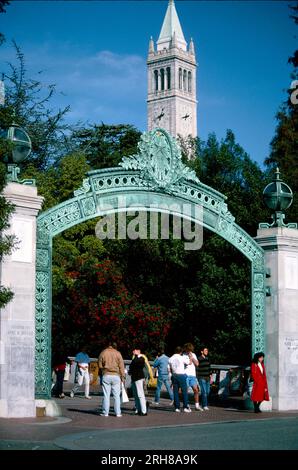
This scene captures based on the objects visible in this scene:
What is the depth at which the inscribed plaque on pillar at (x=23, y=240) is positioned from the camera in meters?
16.9

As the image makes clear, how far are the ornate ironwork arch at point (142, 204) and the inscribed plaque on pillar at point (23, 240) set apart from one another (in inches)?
23.9

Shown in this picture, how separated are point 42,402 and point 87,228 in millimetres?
24074

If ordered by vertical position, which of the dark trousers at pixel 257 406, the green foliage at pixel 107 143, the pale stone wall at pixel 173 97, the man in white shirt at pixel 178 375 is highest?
the pale stone wall at pixel 173 97

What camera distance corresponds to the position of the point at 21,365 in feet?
54.7

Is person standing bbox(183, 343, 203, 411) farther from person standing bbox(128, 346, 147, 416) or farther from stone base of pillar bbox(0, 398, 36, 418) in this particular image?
stone base of pillar bbox(0, 398, 36, 418)

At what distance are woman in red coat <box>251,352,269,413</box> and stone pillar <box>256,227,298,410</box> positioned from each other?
868 mm

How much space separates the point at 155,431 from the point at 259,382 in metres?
4.94

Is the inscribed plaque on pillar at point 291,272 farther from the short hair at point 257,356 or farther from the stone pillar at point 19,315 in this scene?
the stone pillar at point 19,315

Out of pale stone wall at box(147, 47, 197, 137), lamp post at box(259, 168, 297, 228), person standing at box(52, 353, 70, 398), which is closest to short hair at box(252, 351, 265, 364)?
lamp post at box(259, 168, 297, 228)

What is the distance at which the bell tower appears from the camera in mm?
133000

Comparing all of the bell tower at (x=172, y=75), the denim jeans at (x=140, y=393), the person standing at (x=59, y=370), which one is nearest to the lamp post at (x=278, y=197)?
the denim jeans at (x=140, y=393)

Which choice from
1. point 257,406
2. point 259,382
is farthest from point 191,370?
point 259,382

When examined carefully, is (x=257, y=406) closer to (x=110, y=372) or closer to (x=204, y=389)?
(x=204, y=389)
